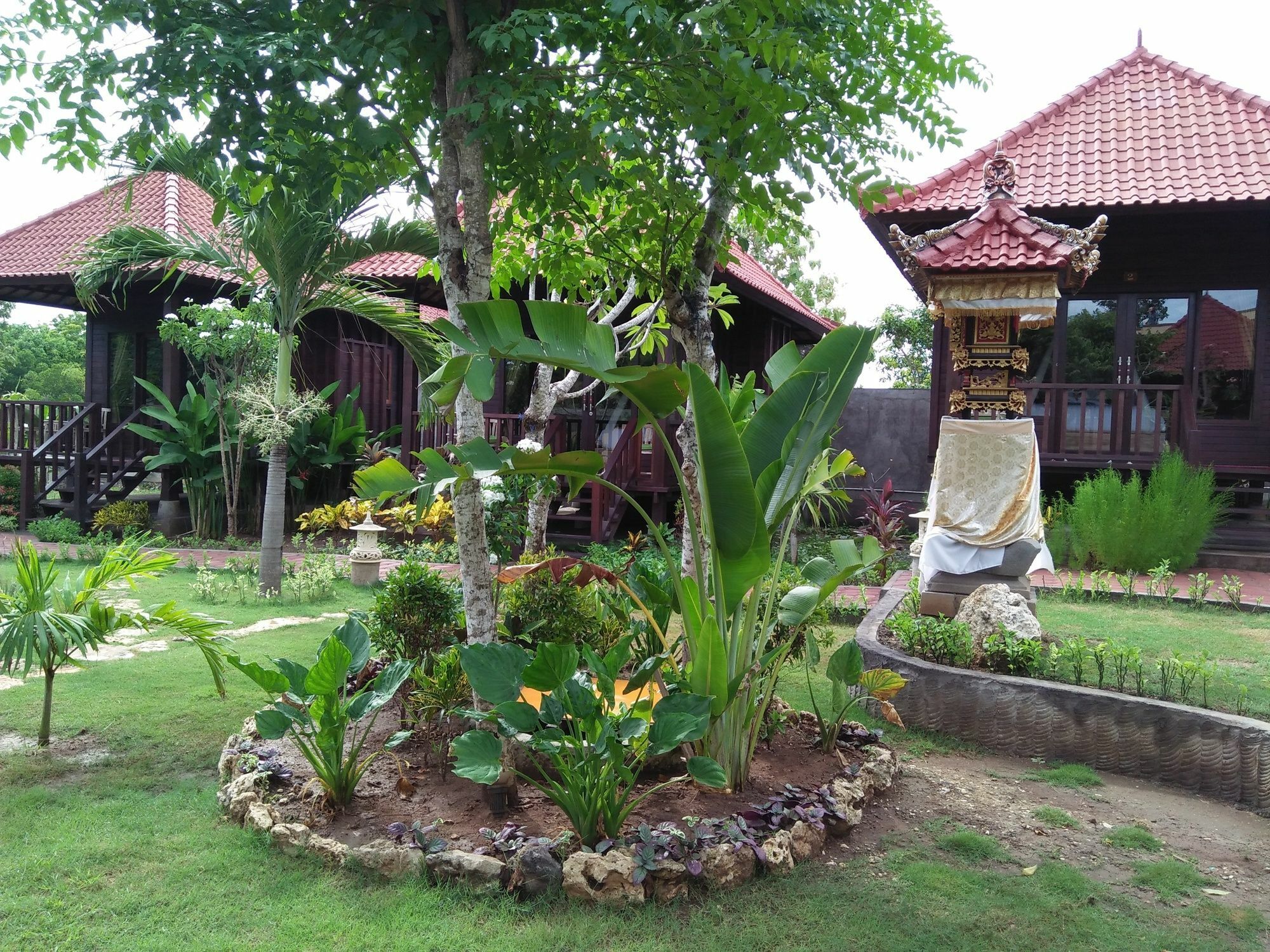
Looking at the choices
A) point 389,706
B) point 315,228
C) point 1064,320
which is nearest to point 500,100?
point 389,706

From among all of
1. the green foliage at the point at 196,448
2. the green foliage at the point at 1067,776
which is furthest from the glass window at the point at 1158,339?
the green foliage at the point at 196,448

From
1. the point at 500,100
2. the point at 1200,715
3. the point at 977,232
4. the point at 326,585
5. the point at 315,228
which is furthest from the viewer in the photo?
the point at 326,585

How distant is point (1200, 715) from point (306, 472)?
12304 mm

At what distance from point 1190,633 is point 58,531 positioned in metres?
13.3

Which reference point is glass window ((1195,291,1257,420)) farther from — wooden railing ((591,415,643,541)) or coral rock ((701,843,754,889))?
coral rock ((701,843,754,889))

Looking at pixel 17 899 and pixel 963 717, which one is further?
pixel 963 717

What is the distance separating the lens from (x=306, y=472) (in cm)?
1399

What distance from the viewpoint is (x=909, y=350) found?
31922 millimetres

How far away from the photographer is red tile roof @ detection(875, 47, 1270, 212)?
10.9 meters

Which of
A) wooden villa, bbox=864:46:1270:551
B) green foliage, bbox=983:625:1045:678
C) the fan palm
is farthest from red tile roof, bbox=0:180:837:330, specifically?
the fan palm

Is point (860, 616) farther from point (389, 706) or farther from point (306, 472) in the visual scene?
point (306, 472)

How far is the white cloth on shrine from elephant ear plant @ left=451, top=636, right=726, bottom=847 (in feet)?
11.8

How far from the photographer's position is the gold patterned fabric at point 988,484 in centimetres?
633

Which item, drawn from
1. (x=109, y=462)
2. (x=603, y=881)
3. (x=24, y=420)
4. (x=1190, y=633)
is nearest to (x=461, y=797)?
(x=603, y=881)
